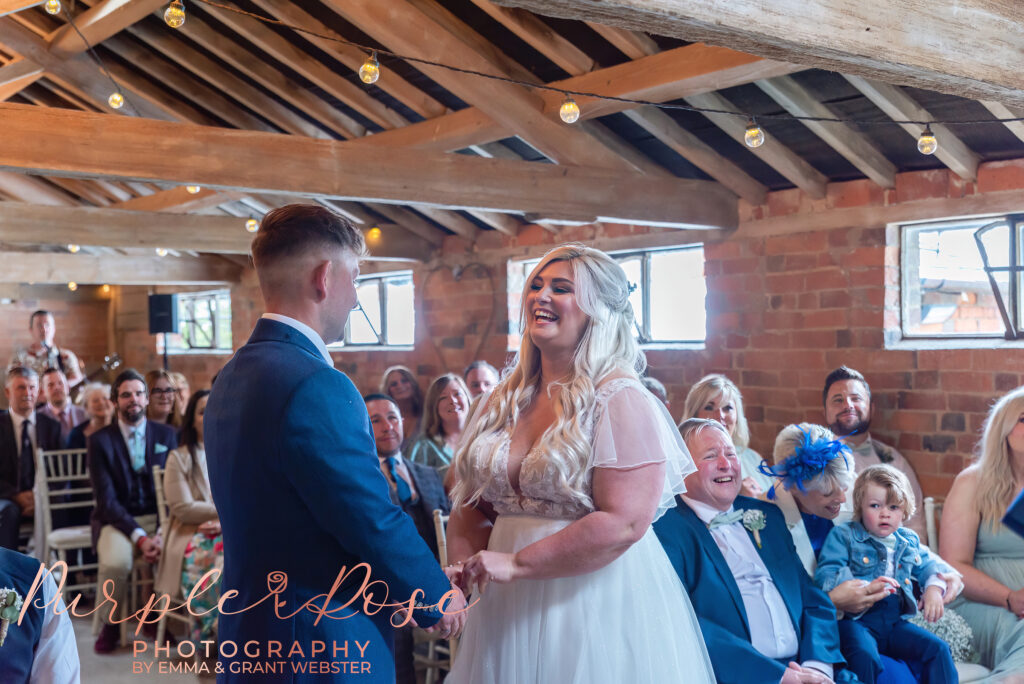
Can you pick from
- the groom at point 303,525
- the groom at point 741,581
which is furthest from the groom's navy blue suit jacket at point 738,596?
the groom at point 303,525

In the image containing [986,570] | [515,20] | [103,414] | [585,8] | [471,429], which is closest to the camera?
[585,8]

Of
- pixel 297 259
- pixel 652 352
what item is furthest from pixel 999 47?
pixel 652 352

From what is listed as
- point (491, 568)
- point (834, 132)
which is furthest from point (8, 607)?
point (834, 132)

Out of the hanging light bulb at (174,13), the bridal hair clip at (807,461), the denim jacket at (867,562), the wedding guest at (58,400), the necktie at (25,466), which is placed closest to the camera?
the denim jacket at (867,562)

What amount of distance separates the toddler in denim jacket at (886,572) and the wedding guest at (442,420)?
80.4 inches

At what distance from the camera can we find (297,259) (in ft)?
5.51

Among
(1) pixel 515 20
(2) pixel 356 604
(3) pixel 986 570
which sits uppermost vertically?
(1) pixel 515 20

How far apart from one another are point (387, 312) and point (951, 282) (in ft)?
18.1

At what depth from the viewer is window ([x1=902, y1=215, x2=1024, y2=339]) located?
4.71m

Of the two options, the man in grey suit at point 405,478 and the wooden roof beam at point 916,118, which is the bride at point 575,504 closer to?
the man in grey suit at point 405,478

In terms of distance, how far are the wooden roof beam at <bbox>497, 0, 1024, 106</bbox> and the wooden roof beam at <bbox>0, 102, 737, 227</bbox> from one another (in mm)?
2780

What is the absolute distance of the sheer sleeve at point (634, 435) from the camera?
187 cm

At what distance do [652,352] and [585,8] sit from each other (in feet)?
15.9

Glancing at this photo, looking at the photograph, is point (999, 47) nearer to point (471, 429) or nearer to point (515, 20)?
point (471, 429)
